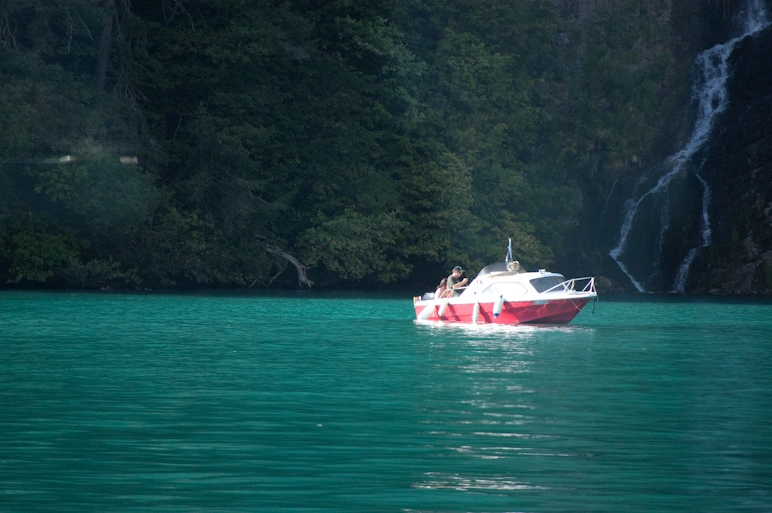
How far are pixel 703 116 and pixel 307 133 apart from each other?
71.9 feet

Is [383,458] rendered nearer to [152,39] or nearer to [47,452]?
[47,452]

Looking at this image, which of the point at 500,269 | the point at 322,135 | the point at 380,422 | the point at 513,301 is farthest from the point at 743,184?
the point at 380,422

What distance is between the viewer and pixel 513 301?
1496 inches

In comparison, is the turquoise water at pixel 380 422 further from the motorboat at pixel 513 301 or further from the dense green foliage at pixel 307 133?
the dense green foliage at pixel 307 133

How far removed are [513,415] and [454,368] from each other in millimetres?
7042

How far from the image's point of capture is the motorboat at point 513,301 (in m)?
37.9

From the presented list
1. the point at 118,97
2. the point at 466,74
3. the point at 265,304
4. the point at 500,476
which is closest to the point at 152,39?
the point at 118,97

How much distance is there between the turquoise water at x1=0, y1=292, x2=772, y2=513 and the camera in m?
11.7

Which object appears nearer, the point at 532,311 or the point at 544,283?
the point at 532,311

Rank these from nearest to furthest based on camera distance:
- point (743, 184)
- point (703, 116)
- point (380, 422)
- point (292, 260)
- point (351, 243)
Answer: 1. point (380, 422)
2. point (351, 243)
3. point (292, 260)
4. point (743, 184)
5. point (703, 116)

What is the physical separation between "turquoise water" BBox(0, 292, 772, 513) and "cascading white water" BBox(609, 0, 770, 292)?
38623 millimetres

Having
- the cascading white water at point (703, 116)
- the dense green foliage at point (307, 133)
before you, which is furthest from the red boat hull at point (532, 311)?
the cascading white water at point (703, 116)

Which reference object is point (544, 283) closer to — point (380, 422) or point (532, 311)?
point (532, 311)

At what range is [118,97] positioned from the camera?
63.7 m
